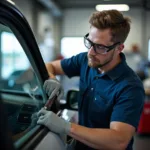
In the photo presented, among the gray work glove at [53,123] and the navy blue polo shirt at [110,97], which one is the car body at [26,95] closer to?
the gray work glove at [53,123]

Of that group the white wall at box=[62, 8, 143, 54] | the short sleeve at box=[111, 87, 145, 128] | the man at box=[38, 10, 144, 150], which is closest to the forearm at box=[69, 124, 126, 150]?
the man at box=[38, 10, 144, 150]

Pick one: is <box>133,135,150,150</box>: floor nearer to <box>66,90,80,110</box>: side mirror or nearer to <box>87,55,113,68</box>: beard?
<box>66,90,80,110</box>: side mirror

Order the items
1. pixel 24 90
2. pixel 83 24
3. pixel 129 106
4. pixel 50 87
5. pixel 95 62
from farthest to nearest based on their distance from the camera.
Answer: pixel 83 24 < pixel 24 90 < pixel 95 62 < pixel 50 87 < pixel 129 106

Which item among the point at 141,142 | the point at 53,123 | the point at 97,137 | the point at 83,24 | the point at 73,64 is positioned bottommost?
the point at 141,142

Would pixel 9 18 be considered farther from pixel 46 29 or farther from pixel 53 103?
pixel 46 29

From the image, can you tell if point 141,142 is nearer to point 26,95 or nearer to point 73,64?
point 73,64

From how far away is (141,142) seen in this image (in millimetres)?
4727

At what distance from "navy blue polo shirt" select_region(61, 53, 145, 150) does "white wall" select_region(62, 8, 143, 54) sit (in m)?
9.67

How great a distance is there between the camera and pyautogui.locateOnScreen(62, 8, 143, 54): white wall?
1139 centimetres

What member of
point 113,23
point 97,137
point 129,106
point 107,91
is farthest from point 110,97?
point 113,23

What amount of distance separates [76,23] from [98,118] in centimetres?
1028

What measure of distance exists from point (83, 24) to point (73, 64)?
31.6 feet

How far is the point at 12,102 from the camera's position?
73.0 inches

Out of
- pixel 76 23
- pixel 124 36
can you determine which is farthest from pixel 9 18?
pixel 76 23
